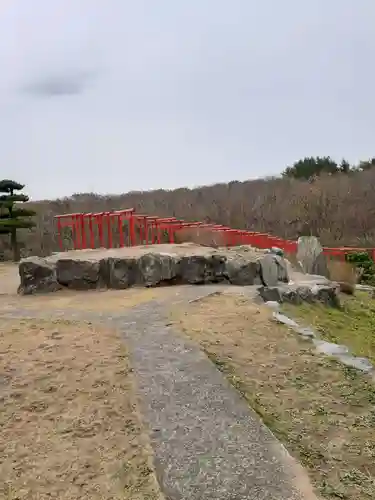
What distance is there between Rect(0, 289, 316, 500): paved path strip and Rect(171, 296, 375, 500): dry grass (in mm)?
156

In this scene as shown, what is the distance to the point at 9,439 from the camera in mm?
3613

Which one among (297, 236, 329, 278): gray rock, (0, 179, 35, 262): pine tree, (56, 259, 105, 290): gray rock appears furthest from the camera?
(0, 179, 35, 262): pine tree

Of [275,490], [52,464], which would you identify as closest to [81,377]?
[52,464]

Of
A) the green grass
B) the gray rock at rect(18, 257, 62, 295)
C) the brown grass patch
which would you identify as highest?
the gray rock at rect(18, 257, 62, 295)

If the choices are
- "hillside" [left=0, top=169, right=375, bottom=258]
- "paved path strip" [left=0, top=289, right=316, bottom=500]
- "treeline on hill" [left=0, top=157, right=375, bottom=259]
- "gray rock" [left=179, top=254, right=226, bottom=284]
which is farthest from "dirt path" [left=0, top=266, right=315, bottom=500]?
"hillside" [left=0, top=169, right=375, bottom=258]

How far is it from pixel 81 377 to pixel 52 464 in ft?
3.89

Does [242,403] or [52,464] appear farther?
[242,403]

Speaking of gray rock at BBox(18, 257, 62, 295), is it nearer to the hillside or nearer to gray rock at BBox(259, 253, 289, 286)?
gray rock at BBox(259, 253, 289, 286)

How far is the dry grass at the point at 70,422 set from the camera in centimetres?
308

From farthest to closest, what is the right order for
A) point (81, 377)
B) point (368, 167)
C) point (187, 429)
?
point (368, 167) < point (81, 377) < point (187, 429)

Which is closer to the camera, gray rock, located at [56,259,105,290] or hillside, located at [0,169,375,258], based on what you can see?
gray rock, located at [56,259,105,290]

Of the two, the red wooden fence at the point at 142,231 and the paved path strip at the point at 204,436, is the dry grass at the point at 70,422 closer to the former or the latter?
the paved path strip at the point at 204,436

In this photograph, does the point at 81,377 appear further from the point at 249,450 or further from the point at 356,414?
the point at 356,414

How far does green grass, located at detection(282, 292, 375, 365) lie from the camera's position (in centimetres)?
689
